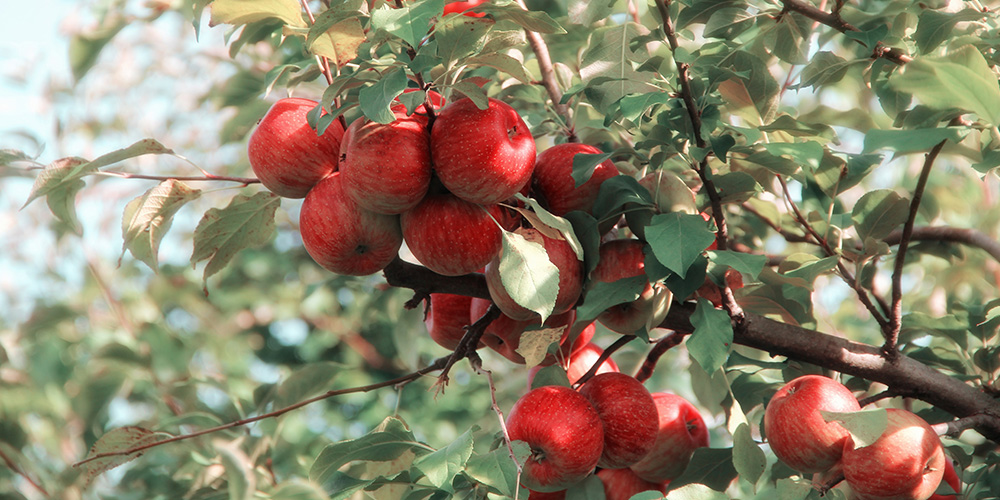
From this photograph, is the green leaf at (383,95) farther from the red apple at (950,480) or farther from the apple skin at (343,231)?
the red apple at (950,480)

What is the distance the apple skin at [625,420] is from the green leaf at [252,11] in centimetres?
71

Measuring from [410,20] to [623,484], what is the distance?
32.4 inches

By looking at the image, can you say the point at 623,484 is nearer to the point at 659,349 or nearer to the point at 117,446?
the point at 659,349

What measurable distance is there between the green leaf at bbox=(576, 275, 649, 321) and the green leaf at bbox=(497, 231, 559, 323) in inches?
3.0

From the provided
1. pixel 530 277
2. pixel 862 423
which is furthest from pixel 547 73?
pixel 862 423

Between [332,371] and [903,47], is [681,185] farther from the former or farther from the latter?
[332,371]

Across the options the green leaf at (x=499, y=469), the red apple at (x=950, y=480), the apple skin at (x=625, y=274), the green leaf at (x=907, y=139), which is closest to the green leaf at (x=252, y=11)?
the apple skin at (x=625, y=274)

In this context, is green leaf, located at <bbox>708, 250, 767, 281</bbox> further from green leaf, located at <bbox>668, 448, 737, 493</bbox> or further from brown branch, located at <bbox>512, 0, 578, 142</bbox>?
brown branch, located at <bbox>512, 0, 578, 142</bbox>

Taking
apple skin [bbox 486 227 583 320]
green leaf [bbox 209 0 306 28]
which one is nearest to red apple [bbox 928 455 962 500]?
apple skin [bbox 486 227 583 320]

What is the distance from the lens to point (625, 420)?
43.6 inches

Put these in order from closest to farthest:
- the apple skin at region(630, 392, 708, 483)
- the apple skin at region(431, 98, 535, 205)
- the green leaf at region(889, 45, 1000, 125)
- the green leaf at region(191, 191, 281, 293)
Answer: the green leaf at region(889, 45, 1000, 125) < the apple skin at region(431, 98, 535, 205) < the green leaf at region(191, 191, 281, 293) < the apple skin at region(630, 392, 708, 483)

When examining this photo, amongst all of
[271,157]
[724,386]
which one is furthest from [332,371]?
[724,386]

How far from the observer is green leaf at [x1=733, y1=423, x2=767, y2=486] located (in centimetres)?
104

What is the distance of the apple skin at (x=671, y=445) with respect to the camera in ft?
4.06
